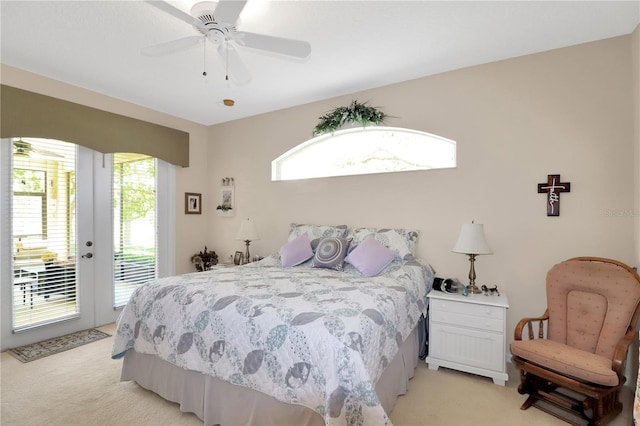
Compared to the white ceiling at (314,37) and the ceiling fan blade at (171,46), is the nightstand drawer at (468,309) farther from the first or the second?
the ceiling fan blade at (171,46)

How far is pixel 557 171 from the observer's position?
8.79 feet

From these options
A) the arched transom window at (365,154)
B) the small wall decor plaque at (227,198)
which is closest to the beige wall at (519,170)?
the arched transom window at (365,154)

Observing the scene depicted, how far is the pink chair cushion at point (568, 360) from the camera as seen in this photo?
1.85m

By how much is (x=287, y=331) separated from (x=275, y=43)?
1.77 metres

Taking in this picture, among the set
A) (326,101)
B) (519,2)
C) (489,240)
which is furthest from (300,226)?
(519,2)

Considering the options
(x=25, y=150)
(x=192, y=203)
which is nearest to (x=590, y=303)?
(x=192, y=203)

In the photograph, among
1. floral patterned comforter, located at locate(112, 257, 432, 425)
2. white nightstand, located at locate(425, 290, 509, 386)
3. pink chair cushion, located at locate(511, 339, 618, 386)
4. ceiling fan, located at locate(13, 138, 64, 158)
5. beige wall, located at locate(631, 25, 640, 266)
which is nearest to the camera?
floral patterned comforter, located at locate(112, 257, 432, 425)

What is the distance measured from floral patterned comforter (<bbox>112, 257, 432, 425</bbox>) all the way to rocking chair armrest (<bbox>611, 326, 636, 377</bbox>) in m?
1.19

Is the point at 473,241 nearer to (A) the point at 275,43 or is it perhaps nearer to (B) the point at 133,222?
(A) the point at 275,43

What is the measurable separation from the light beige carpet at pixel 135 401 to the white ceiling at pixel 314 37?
2.73 meters

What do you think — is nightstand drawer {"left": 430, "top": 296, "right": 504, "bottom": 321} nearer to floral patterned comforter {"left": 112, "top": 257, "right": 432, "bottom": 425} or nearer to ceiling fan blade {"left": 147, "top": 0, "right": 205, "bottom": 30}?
floral patterned comforter {"left": 112, "top": 257, "right": 432, "bottom": 425}

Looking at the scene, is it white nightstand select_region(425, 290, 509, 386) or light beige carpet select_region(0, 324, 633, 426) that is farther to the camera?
white nightstand select_region(425, 290, 509, 386)

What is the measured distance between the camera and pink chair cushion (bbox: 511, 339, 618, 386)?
185cm

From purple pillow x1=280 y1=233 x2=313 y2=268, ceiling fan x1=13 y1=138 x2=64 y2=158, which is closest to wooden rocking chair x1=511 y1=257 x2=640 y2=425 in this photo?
purple pillow x1=280 y1=233 x2=313 y2=268
